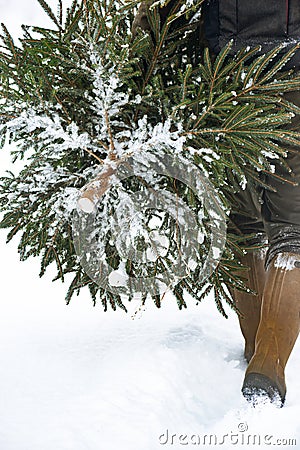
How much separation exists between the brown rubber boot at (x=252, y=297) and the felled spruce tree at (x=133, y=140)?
23 centimetres

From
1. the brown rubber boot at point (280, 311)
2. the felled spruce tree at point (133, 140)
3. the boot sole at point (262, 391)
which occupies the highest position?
the felled spruce tree at point (133, 140)

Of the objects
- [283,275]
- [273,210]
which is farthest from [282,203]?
[283,275]

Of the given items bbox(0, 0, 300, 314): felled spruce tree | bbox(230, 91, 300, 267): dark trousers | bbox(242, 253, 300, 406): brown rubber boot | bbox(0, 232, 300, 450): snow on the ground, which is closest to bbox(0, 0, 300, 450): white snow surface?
bbox(0, 232, 300, 450): snow on the ground

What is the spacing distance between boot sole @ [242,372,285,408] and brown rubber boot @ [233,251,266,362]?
36 centimetres

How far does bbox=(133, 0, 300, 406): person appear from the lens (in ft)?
4.64

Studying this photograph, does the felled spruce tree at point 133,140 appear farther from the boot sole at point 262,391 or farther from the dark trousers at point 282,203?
the boot sole at point 262,391

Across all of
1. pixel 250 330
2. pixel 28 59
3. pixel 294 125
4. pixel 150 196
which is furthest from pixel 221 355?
pixel 28 59

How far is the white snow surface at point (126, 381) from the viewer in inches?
49.4

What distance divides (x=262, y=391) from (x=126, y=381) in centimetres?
39

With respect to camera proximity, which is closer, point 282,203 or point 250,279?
point 282,203

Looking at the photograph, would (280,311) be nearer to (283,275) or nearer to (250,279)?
(283,275)

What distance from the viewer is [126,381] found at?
1539mm

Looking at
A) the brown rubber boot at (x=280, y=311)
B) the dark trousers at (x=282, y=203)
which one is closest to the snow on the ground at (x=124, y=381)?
the brown rubber boot at (x=280, y=311)

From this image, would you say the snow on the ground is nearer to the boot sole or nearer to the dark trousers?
→ the boot sole
